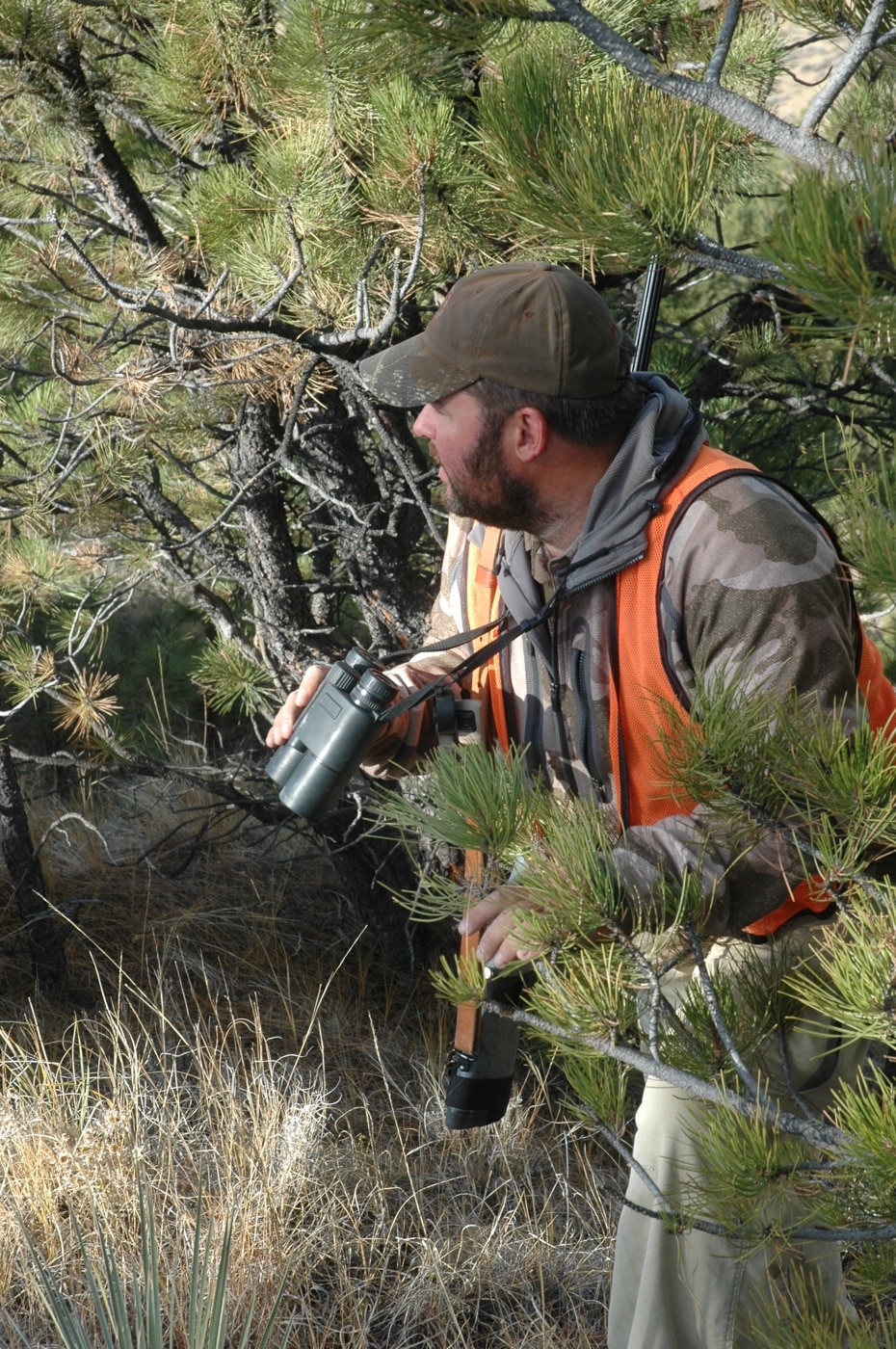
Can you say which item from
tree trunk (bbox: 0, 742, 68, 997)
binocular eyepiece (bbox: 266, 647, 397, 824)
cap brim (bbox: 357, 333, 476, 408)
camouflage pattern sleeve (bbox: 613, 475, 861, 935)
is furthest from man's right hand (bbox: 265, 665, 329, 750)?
tree trunk (bbox: 0, 742, 68, 997)

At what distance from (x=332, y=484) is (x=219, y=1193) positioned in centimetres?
153

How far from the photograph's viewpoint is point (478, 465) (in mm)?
1608

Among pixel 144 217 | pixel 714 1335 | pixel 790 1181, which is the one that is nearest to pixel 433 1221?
pixel 714 1335

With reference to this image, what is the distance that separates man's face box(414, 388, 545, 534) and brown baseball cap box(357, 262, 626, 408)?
0.10 feet

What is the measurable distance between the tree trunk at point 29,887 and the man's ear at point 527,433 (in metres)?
1.95

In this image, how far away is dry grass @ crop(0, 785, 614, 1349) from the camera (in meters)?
2.17

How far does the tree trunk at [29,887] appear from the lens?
121 inches

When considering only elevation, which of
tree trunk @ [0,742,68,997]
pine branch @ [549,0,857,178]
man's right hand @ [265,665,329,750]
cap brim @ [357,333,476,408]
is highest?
pine branch @ [549,0,857,178]

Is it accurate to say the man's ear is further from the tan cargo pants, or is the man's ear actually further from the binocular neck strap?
the tan cargo pants

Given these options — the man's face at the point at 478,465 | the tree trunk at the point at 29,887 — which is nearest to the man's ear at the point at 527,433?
the man's face at the point at 478,465

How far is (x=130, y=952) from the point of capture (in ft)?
10.8

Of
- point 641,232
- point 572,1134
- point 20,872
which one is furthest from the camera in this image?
point 20,872

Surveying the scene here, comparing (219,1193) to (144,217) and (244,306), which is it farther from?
(144,217)

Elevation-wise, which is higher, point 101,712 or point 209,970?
point 101,712
